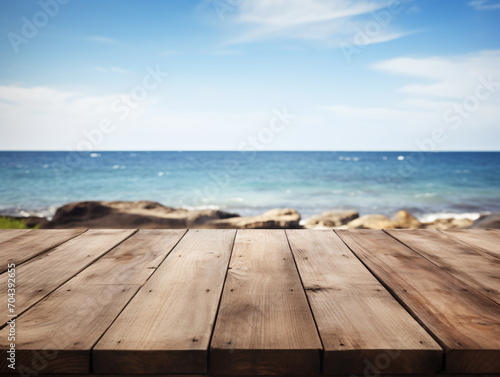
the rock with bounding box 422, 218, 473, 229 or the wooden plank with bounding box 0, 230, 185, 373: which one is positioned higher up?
the wooden plank with bounding box 0, 230, 185, 373

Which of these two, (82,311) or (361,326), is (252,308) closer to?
(361,326)

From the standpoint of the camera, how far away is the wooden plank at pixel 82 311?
79cm

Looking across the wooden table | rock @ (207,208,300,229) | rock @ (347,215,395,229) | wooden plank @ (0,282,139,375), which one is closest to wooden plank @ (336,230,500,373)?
the wooden table

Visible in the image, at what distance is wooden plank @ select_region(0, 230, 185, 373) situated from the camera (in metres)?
0.79

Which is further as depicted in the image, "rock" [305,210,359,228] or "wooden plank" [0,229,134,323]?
"rock" [305,210,359,228]

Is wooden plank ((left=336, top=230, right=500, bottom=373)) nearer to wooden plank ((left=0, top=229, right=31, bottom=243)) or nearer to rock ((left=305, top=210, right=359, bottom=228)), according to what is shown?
wooden plank ((left=0, top=229, right=31, bottom=243))

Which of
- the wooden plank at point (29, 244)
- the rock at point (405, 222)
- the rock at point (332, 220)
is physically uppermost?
the wooden plank at point (29, 244)

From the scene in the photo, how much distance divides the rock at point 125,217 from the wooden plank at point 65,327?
5246 millimetres

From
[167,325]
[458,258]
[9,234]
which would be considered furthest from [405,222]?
[167,325]

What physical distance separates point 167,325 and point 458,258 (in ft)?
3.96

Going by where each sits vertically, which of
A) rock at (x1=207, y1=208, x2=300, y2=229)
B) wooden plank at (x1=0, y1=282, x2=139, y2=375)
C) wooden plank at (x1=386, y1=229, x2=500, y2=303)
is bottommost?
rock at (x1=207, y1=208, x2=300, y2=229)

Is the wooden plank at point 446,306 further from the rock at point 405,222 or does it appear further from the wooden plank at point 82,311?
the rock at point 405,222

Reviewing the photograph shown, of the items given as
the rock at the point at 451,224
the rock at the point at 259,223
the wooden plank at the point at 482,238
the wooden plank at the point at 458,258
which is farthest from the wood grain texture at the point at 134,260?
the rock at the point at 451,224

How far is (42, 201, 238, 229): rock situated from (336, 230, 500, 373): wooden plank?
17.0 ft
